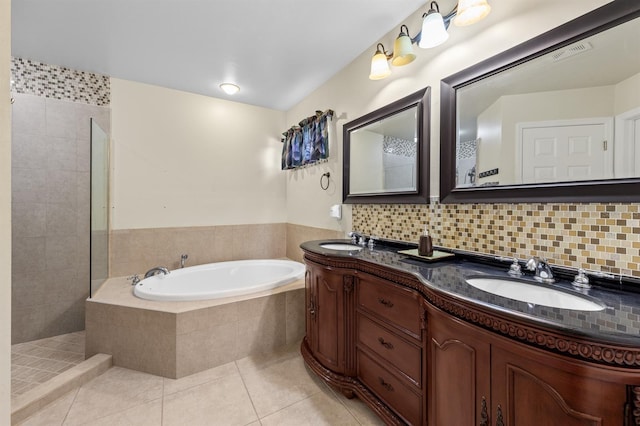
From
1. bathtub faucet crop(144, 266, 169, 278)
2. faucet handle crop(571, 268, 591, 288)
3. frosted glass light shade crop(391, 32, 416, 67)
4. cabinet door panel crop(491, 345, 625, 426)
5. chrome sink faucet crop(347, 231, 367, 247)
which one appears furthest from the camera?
bathtub faucet crop(144, 266, 169, 278)

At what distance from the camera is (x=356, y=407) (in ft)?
5.23

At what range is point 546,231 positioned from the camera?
1.18 meters

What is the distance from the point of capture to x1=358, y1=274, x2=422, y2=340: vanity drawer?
3.99 ft

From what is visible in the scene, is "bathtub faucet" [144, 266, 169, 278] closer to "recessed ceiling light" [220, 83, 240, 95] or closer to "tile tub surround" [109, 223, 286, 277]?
"tile tub surround" [109, 223, 286, 277]

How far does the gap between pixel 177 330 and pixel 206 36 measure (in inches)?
88.6

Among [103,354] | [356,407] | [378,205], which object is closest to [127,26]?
[378,205]

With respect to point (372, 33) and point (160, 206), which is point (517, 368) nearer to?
point (372, 33)

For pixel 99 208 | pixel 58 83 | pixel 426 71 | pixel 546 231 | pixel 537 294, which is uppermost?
pixel 58 83

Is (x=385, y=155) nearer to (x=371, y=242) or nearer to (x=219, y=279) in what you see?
(x=371, y=242)

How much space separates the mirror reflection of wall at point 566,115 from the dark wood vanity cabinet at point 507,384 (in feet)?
2.51

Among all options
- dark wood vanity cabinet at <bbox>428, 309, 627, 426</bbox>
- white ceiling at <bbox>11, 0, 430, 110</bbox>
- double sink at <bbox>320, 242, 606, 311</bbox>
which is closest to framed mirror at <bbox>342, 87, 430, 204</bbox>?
white ceiling at <bbox>11, 0, 430, 110</bbox>

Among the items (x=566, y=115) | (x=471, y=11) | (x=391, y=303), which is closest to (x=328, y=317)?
(x=391, y=303)

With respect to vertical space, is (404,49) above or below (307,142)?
above

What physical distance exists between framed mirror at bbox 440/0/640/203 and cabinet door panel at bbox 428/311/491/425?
710mm
